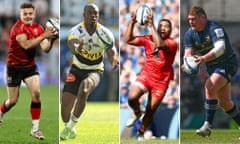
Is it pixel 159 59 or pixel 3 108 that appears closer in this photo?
pixel 159 59

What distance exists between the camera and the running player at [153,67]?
8.91 metres

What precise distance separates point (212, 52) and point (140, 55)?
92 centimetres

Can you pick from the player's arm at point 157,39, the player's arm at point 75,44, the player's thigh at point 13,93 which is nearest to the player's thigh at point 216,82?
the player's arm at point 157,39

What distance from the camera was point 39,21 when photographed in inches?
850

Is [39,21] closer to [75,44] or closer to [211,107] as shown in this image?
[211,107]

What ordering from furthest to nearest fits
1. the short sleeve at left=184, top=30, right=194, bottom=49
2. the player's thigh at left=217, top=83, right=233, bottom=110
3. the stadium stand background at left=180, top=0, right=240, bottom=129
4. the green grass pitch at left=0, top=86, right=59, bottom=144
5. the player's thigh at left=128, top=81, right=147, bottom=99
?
1. the stadium stand background at left=180, top=0, right=240, bottom=129
2. the green grass pitch at left=0, top=86, right=59, bottom=144
3. the player's thigh at left=217, top=83, right=233, bottom=110
4. the short sleeve at left=184, top=30, right=194, bottom=49
5. the player's thigh at left=128, top=81, right=147, bottom=99

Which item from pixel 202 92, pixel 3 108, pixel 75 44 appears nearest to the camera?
pixel 75 44

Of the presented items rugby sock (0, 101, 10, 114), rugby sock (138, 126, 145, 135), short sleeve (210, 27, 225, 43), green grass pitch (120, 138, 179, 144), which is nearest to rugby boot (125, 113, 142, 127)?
rugby sock (138, 126, 145, 135)

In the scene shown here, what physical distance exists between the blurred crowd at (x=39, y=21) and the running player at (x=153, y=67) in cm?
1266

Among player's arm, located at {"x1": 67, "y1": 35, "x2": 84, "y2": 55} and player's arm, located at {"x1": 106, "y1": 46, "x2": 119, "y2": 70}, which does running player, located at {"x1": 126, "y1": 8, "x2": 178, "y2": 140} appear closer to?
player's arm, located at {"x1": 106, "y1": 46, "x2": 119, "y2": 70}

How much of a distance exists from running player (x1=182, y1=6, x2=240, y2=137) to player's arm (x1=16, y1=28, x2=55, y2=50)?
175 centimetres

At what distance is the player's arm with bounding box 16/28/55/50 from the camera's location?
28.7 ft

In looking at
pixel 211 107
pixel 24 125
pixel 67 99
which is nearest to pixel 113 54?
pixel 67 99

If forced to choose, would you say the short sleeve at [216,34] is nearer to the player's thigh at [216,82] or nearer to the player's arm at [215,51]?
the player's arm at [215,51]
